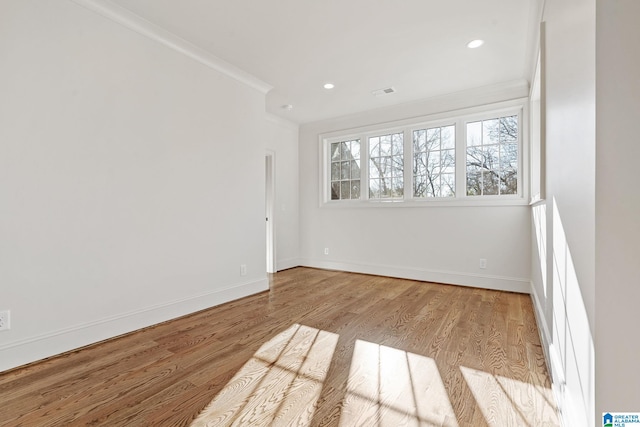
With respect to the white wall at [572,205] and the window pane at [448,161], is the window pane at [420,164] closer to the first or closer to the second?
the window pane at [448,161]

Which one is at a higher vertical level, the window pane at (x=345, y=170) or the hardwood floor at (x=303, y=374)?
the window pane at (x=345, y=170)

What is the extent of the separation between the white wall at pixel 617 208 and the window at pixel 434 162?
3.57 m

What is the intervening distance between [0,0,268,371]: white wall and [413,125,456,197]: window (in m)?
2.73

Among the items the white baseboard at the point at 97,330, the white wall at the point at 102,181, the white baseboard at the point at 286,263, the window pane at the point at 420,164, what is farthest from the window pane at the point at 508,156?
the white baseboard at the point at 97,330

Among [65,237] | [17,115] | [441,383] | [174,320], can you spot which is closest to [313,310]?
[174,320]

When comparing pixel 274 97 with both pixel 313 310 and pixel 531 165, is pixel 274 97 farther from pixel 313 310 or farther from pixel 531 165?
pixel 531 165

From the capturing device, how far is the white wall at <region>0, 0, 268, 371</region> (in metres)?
2.01

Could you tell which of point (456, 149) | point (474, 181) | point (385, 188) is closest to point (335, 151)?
point (385, 188)

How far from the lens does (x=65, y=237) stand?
7.23ft

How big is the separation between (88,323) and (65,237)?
2.25ft

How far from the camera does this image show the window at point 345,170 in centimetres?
522

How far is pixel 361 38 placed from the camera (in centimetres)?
287

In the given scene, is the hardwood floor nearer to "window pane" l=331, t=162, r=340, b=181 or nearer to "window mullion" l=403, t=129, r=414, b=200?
"window mullion" l=403, t=129, r=414, b=200

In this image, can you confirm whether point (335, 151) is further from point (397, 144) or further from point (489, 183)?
point (489, 183)
